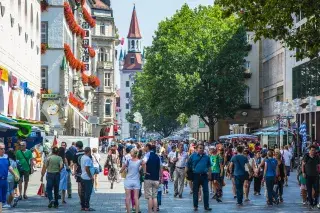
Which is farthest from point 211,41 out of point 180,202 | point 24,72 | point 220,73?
point 180,202

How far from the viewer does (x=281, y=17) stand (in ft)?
85.1

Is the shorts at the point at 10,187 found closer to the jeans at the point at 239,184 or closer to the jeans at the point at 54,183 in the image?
the jeans at the point at 54,183

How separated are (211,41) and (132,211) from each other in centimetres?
6029

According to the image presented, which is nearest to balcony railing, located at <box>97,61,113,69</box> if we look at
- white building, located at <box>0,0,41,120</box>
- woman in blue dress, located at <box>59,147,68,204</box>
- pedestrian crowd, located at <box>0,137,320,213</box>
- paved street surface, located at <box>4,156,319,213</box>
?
white building, located at <box>0,0,41,120</box>

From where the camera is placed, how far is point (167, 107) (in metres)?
84.3

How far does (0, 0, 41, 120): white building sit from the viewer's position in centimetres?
4084

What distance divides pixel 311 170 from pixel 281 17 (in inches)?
163

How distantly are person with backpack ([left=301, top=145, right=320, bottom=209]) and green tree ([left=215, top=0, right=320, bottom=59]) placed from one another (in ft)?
9.00

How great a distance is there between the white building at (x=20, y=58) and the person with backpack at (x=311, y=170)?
639 inches

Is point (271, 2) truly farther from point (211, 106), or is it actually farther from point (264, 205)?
point (211, 106)

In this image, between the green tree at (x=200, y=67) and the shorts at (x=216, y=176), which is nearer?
the shorts at (x=216, y=176)

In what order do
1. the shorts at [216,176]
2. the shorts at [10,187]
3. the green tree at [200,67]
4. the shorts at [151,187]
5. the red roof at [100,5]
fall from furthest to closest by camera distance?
the red roof at [100,5] < the green tree at [200,67] < the shorts at [216,176] < the shorts at [10,187] < the shorts at [151,187]

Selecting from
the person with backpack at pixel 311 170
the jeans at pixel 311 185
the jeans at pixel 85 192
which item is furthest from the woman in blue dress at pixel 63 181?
the jeans at pixel 311 185

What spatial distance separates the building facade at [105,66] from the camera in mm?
145250
